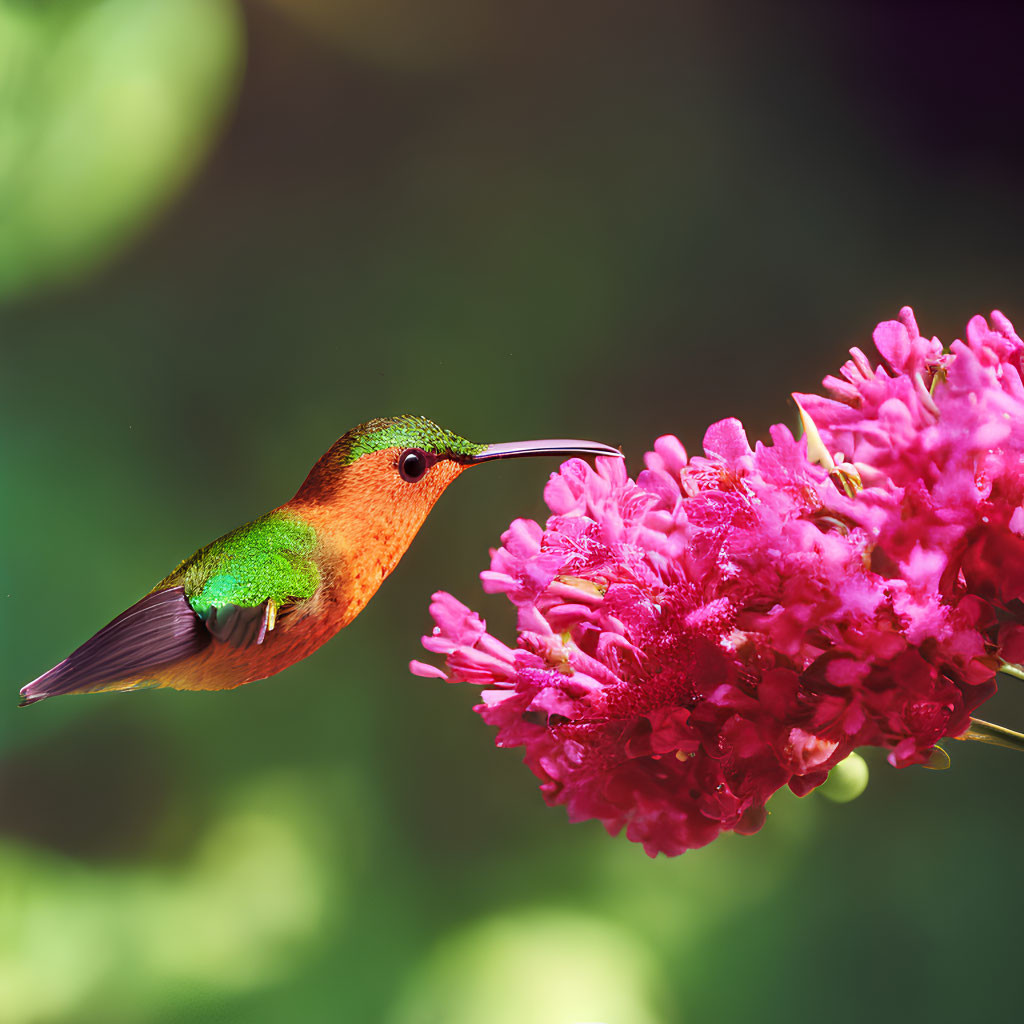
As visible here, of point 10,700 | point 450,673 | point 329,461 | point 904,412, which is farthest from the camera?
point 10,700

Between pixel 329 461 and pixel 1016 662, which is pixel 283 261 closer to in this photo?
pixel 329 461

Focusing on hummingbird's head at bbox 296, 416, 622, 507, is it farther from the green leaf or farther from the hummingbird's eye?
the green leaf

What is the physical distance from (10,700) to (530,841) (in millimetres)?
577

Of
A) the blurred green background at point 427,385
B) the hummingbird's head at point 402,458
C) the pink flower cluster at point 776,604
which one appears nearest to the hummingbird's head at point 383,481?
the hummingbird's head at point 402,458

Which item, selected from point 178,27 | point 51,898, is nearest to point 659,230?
point 178,27

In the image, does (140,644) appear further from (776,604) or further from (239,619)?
(776,604)

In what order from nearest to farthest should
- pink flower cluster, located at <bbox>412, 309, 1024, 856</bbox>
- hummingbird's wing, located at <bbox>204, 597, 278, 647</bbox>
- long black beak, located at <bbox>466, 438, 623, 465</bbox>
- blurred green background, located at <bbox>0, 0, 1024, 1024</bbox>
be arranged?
pink flower cluster, located at <bbox>412, 309, 1024, 856</bbox>, hummingbird's wing, located at <bbox>204, 597, 278, 647</bbox>, long black beak, located at <bbox>466, 438, 623, 465</bbox>, blurred green background, located at <bbox>0, 0, 1024, 1024</bbox>

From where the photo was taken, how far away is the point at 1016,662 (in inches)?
15.2

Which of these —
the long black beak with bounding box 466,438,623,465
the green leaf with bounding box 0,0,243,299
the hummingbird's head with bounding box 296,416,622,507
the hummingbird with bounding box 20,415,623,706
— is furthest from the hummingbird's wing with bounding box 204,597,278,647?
the green leaf with bounding box 0,0,243,299

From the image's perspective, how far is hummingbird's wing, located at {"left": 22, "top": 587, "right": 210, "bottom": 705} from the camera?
81 cm

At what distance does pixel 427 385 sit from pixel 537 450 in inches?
7.0

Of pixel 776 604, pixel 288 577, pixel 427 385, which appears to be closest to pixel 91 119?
pixel 427 385

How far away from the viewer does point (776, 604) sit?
1.30 feet

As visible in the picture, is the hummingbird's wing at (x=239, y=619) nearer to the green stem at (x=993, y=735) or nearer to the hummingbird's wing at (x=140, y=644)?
the hummingbird's wing at (x=140, y=644)
